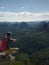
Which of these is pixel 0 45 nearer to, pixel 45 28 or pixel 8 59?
pixel 8 59

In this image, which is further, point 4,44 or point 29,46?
point 29,46

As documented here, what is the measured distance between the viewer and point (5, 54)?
8125 mm

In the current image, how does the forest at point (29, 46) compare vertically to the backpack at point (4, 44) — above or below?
below

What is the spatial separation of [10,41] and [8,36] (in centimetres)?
21

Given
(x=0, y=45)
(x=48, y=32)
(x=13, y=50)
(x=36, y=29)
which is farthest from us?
(x=36, y=29)

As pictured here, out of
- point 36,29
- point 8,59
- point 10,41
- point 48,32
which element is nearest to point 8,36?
point 10,41

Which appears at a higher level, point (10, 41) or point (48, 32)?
point (10, 41)

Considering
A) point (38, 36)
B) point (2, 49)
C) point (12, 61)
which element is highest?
point (2, 49)

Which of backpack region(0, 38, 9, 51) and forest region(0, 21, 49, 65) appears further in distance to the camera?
forest region(0, 21, 49, 65)

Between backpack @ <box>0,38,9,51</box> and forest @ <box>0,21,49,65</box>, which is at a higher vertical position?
backpack @ <box>0,38,9,51</box>

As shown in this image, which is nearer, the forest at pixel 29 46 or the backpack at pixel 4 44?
the backpack at pixel 4 44

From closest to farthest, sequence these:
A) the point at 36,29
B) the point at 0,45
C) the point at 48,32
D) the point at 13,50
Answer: the point at 0,45
the point at 13,50
the point at 48,32
the point at 36,29

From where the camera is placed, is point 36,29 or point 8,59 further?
point 36,29

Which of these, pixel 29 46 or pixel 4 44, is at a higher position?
pixel 4 44
